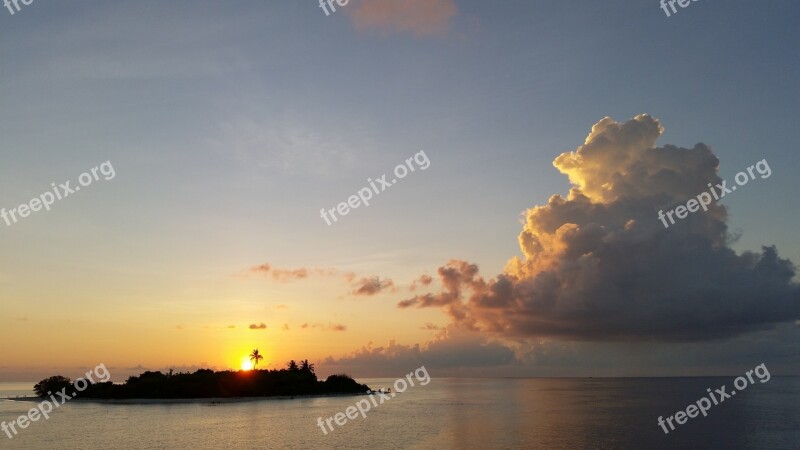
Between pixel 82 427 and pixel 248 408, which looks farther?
pixel 248 408

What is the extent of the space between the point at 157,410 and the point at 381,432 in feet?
278

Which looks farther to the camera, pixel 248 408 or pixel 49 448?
pixel 248 408

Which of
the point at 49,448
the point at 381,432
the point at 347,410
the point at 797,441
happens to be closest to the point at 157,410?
the point at 347,410

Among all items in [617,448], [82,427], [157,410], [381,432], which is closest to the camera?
[617,448]

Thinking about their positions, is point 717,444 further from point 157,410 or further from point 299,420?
point 157,410

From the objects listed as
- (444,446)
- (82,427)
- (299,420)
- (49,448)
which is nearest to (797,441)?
(444,446)

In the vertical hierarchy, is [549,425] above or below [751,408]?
above

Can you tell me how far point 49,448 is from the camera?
3644 inches

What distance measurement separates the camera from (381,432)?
4382 inches

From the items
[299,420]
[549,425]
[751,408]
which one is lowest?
[751,408]

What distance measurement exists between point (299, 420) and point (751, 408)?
423ft

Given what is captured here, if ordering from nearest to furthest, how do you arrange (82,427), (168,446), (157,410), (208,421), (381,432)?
(168,446), (381,432), (82,427), (208,421), (157,410)

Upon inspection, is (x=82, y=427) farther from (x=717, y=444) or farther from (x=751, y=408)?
(x=751, y=408)

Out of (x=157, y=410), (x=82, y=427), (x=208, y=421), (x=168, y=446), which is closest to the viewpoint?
(x=168, y=446)
